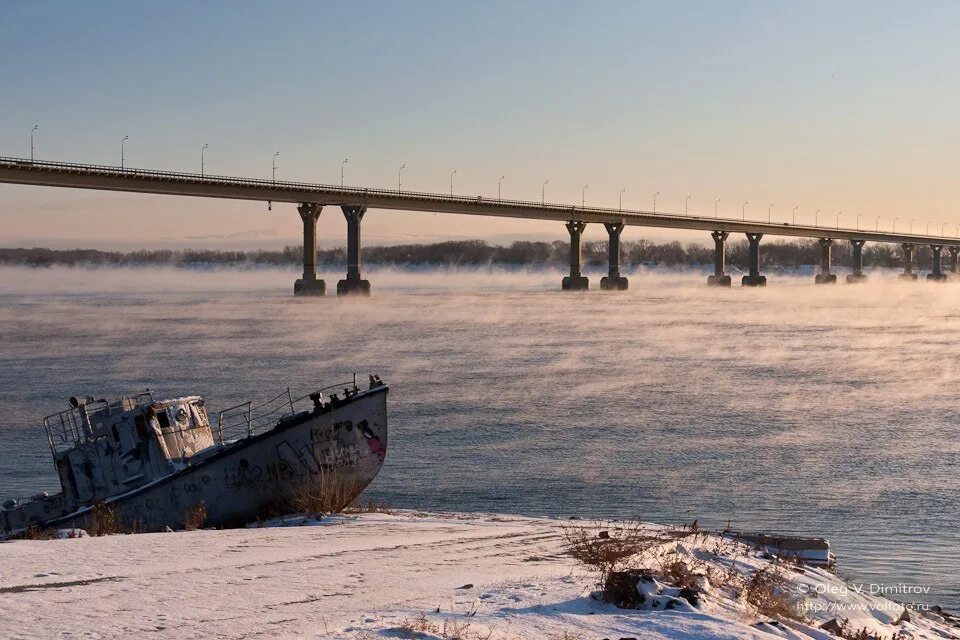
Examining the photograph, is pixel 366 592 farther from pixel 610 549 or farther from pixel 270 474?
pixel 270 474

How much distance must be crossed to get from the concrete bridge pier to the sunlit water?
7039 centimetres

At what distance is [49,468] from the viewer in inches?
1214

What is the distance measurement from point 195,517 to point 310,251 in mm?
Result: 125878

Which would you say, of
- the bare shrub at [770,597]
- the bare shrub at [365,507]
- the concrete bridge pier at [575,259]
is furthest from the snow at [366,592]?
the concrete bridge pier at [575,259]

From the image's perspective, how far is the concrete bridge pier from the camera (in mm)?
176250

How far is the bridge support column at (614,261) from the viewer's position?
18600cm

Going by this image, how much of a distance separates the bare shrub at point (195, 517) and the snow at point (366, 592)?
8.57 feet

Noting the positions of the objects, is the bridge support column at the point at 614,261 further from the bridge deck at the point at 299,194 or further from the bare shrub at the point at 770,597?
the bare shrub at the point at 770,597

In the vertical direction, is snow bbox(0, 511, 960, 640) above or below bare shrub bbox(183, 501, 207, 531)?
above

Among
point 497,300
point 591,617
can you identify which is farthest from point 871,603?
point 497,300

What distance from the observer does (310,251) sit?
146m

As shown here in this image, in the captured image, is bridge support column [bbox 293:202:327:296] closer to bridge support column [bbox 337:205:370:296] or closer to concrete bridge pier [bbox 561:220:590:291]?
bridge support column [bbox 337:205:370:296]

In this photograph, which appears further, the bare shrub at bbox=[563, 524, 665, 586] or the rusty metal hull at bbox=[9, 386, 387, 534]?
the rusty metal hull at bbox=[9, 386, 387, 534]

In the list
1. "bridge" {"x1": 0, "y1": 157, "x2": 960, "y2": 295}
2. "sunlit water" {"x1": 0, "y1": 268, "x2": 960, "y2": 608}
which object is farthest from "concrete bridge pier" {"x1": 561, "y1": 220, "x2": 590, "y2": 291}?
"sunlit water" {"x1": 0, "y1": 268, "x2": 960, "y2": 608}
